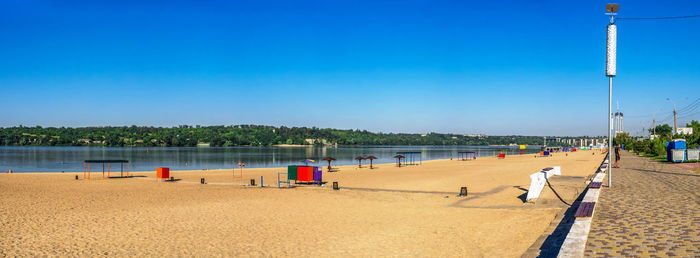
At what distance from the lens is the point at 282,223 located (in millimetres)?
12172

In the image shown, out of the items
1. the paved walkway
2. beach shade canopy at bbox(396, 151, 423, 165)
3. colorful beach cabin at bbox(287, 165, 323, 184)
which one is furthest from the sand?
beach shade canopy at bbox(396, 151, 423, 165)

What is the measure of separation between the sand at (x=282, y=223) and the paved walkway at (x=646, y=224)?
1.31 meters

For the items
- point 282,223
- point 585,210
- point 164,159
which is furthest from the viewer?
point 164,159

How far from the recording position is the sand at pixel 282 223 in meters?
9.14

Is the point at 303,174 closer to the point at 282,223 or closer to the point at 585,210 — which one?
the point at 282,223

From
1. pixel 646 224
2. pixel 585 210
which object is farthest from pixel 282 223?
pixel 646 224

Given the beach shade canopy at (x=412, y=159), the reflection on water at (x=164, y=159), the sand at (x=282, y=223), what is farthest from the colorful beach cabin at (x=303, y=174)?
the reflection on water at (x=164, y=159)

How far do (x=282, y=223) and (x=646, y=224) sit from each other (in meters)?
8.11

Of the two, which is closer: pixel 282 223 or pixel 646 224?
pixel 646 224

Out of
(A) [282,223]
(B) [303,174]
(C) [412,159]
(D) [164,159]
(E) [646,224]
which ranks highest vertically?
(E) [646,224]

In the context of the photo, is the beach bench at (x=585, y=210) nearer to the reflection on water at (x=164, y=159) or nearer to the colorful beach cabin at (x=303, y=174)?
the colorful beach cabin at (x=303, y=174)

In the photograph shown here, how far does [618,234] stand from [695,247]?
1205 mm

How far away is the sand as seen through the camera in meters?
9.14

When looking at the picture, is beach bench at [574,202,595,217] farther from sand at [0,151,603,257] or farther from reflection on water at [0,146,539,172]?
reflection on water at [0,146,539,172]
